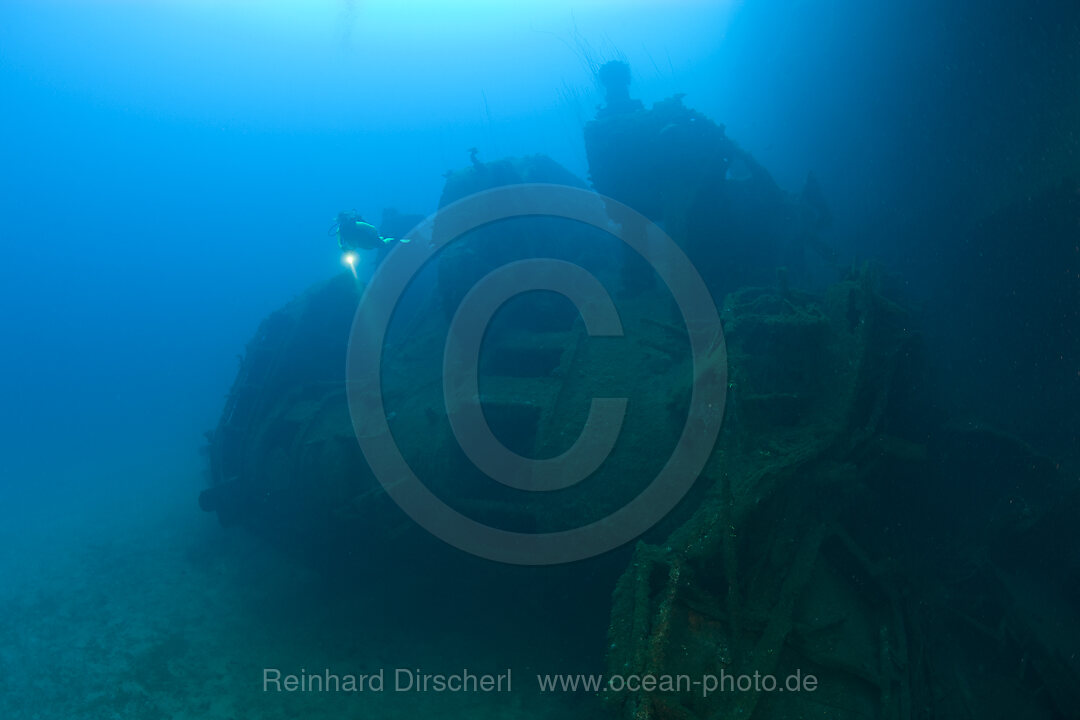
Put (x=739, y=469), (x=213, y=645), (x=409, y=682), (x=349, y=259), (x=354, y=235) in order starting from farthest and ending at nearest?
(x=354, y=235), (x=349, y=259), (x=213, y=645), (x=409, y=682), (x=739, y=469)

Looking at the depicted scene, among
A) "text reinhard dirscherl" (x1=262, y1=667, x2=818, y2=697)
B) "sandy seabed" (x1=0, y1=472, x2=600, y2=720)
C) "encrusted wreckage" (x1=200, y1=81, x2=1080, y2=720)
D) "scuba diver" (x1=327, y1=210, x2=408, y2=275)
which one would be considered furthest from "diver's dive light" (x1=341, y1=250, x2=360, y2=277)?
"text reinhard dirscherl" (x1=262, y1=667, x2=818, y2=697)

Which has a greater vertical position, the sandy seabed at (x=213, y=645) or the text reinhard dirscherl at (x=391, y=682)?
the sandy seabed at (x=213, y=645)

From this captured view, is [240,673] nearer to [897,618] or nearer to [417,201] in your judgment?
[897,618]

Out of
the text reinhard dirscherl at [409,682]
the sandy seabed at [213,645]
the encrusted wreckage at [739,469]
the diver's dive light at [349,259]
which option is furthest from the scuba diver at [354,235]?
the text reinhard dirscherl at [409,682]

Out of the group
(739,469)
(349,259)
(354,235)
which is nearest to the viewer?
(739,469)

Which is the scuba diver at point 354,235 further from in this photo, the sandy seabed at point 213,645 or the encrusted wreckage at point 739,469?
the sandy seabed at point 213,645

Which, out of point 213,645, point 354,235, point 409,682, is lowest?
point 409,682

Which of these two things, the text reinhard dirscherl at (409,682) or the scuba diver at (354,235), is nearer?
the text reinhard dirscherl at (409,682)

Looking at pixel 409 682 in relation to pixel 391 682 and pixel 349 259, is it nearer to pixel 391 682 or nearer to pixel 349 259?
pixel 391 682

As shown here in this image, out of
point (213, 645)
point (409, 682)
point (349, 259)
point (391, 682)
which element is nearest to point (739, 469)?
point (409, 682)

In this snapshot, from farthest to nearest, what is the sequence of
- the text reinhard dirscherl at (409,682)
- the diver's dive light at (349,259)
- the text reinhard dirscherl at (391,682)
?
the diver's dive light at (349,259) < the text reinhard dirscherl at (391,682) < the text reinhard dirscherl at (409,682)

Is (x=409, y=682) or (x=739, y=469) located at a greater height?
(x=739, y=469)

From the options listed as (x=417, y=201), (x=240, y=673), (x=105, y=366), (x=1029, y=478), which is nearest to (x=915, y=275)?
(x=1029, y=478)

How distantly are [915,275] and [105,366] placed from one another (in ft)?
308
